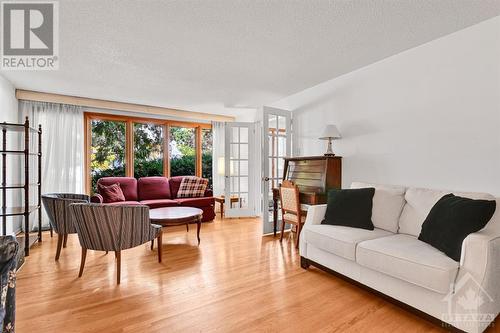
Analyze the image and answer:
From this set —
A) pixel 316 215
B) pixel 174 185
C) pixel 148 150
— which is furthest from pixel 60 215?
pixel 316 215

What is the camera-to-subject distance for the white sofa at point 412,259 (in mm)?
1625

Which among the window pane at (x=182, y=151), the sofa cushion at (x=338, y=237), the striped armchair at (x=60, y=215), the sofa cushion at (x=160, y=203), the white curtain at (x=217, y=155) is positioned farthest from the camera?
the white curtain at (x=217, y=155)

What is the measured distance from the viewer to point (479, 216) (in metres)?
1.77

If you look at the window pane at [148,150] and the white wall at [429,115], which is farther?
the window pane at [148,150]

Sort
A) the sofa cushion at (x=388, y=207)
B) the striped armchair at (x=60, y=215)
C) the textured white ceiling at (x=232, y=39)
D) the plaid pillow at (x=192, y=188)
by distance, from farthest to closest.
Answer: the plaid pillow at (x=192, y=188), the striped armchair at (x=60, y=215), the sofa cushion at (x=388, y=207), the textured white ceiling at (x=232, y=39)

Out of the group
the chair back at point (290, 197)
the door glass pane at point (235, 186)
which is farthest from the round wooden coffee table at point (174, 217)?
the door glass pane at point (235, 186)

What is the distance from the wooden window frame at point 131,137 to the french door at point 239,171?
3.49 ft

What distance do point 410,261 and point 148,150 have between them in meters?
5.12

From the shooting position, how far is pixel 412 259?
1.81 meters

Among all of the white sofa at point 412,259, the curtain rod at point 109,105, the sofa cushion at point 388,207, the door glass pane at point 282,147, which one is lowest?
the white sofa at point 412,259

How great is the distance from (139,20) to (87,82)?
2101mm

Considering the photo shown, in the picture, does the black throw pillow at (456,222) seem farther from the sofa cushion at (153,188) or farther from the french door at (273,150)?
the sofa cushion at (153,188)

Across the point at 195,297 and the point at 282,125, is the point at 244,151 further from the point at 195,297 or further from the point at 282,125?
the point at 195,297

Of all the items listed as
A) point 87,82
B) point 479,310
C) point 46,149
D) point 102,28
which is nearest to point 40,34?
point 102,28
